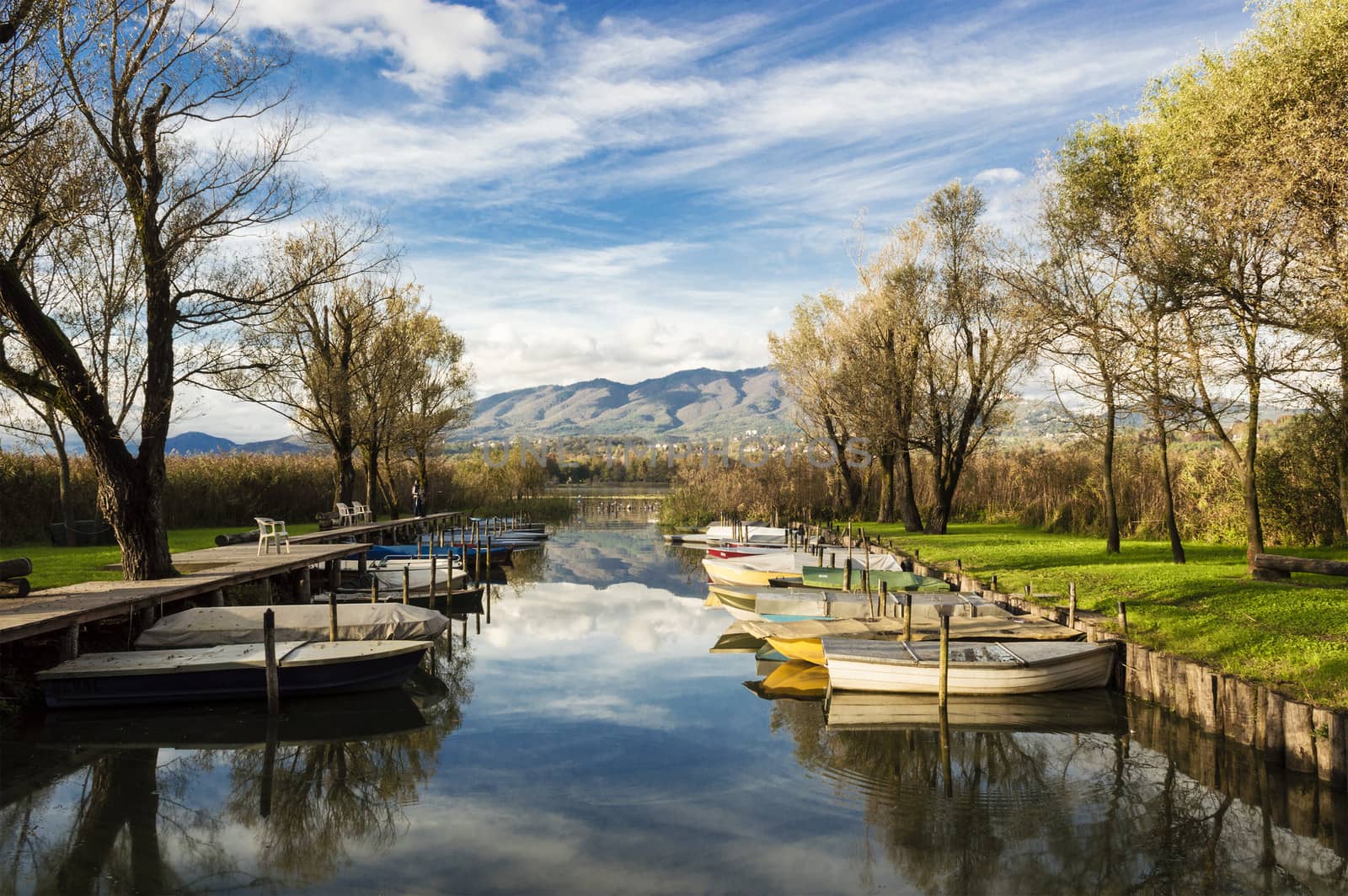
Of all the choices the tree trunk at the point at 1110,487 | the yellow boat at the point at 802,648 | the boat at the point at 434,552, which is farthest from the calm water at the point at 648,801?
the boat at the point at 434,552

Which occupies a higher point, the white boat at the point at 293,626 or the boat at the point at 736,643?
the white boat at the point at 293,626

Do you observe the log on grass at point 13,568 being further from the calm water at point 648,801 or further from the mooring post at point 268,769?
the mooring post at point 268,769

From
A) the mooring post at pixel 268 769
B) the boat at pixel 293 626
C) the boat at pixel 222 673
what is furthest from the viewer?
the boat at pixel 293 626

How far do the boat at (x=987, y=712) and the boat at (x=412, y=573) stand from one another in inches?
505

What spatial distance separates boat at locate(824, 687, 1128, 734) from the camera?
12242 mm

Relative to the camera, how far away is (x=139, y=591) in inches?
584

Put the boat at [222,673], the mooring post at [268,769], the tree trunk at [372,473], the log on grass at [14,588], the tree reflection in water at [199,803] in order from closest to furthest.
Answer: the tree reflection in water at [199,803]
the mooring post at [268,769]
the boat at [222,673]
the log on grass at [14,588]
the tree trunk at [372,473]

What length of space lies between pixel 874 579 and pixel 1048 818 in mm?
12140

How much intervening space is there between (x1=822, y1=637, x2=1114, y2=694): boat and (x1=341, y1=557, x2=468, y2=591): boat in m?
12.7

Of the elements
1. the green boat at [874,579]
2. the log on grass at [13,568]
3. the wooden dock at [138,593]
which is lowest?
the green boat at [874,579]

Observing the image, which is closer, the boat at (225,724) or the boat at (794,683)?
the boat at (225,724)

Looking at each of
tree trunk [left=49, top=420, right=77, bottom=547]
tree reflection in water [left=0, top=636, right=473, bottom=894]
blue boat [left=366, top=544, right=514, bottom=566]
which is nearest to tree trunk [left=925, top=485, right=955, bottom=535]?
blue boat [left=366, top=544, right=514, bottom=566]

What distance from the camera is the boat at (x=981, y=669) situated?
42.9 ft

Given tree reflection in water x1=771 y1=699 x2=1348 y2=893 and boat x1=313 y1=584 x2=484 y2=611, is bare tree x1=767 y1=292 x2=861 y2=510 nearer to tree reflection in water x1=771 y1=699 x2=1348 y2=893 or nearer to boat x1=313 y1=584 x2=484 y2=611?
boat x1=313 y1=584 x2=484 y2=611
